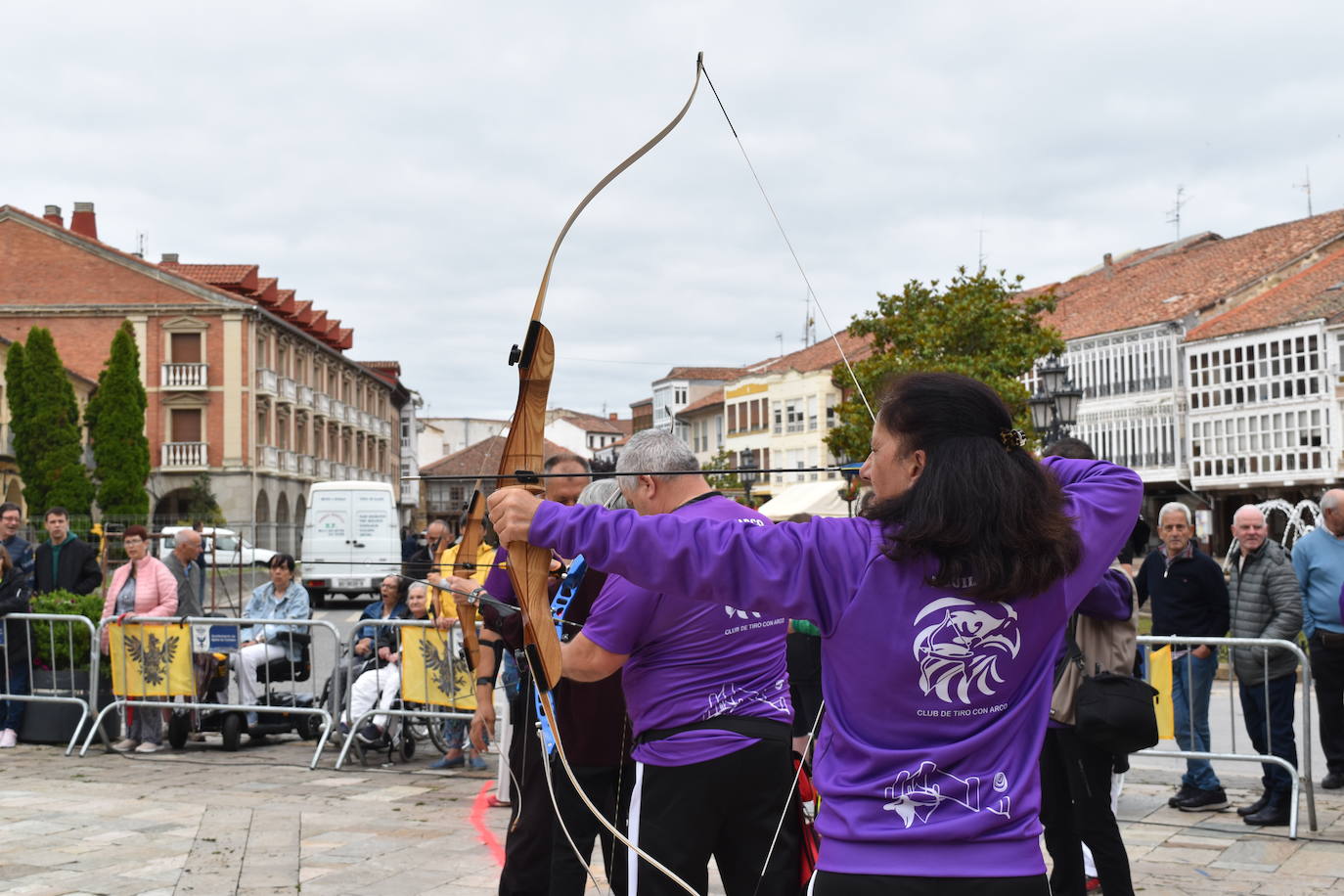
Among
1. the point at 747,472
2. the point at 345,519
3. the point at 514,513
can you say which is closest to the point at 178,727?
the point at 747,472

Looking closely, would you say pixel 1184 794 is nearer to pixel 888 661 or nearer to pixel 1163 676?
pixel 1163 676

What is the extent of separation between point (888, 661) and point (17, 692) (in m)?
10.5

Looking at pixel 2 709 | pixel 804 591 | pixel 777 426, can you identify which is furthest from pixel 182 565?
pixel 777 426

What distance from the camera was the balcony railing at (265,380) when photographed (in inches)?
2168

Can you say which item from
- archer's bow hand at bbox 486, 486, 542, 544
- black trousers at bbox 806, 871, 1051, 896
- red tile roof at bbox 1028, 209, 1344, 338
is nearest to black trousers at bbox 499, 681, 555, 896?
archer's bow hand at bbox 486, 486, 542, 544

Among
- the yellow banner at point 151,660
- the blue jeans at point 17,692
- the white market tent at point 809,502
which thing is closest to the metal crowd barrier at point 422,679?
the yellow banner at point 151,660

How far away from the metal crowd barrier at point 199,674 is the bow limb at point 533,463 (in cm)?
750

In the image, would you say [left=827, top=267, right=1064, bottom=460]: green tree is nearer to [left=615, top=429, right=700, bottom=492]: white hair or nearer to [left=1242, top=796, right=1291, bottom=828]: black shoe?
[left=1242, top=796, right=1291, bottom=828]: black shoe

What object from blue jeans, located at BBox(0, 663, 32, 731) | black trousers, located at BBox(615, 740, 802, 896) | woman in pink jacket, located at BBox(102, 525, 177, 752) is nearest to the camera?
black trousers, located at BBox(615, 740, 802, 896)

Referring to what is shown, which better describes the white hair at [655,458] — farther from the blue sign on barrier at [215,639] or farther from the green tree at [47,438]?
the green tree at [47,438]

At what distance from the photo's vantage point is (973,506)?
2293 mm

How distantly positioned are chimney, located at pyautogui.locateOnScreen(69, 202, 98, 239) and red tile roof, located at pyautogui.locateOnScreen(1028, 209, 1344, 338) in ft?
127

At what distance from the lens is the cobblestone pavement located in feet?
20.3

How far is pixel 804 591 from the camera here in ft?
7.68
